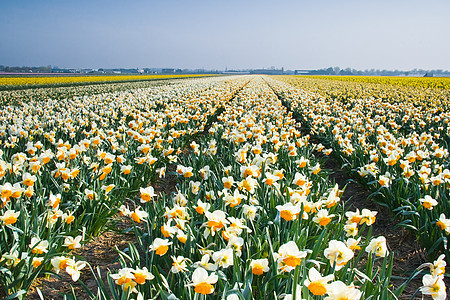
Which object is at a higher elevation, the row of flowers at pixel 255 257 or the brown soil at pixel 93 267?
the row of flowers at pixel 255 257

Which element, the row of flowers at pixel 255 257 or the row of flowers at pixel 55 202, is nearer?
the row of flowers at pixel 255 257

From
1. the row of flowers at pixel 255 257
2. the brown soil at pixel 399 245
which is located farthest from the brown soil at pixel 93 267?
the brown soil at pixel 399 245

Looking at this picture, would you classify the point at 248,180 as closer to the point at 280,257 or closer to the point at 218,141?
the point at 280,257

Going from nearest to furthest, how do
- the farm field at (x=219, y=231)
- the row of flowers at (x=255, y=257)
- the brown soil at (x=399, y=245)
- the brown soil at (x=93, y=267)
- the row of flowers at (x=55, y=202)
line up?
the row of flowers at (x=255, y=257)
the farm field at (x=219, y=231)
the row of flowers at (x=55, y=202)
the brown soil at (x=93, y=267)
the brown soil at (x=399, y=245)

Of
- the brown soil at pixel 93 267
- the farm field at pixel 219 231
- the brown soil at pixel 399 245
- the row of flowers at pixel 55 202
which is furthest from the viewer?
the brown soil at pixel 399 245

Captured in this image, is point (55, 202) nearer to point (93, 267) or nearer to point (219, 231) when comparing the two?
point (93, 267)

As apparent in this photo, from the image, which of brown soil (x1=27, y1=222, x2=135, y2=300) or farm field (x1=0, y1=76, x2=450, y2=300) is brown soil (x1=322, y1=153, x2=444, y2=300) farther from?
brown soil (x1=27, y1=222, x2=135, y2=300)

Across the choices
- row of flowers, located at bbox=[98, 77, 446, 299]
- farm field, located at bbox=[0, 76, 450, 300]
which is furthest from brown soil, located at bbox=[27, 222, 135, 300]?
row of flowers, located at bbox=[98, 77, 446, 299]

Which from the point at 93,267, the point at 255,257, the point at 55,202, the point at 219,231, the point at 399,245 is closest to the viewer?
the point at 255,257

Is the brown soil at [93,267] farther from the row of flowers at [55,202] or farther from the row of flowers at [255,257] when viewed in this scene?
the row of flowers at [255,257]

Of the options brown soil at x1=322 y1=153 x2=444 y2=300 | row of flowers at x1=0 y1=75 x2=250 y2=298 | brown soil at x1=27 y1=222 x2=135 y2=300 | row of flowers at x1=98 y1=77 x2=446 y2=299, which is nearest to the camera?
row of flowers at x1=98 y1=77 x2=446 y2=299

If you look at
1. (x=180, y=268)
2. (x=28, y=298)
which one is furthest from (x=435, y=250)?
(x=28, y=298)

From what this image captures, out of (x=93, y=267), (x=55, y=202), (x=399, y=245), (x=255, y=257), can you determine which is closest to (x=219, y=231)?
(x=255, y=257)

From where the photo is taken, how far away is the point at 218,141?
6223 millimetres
